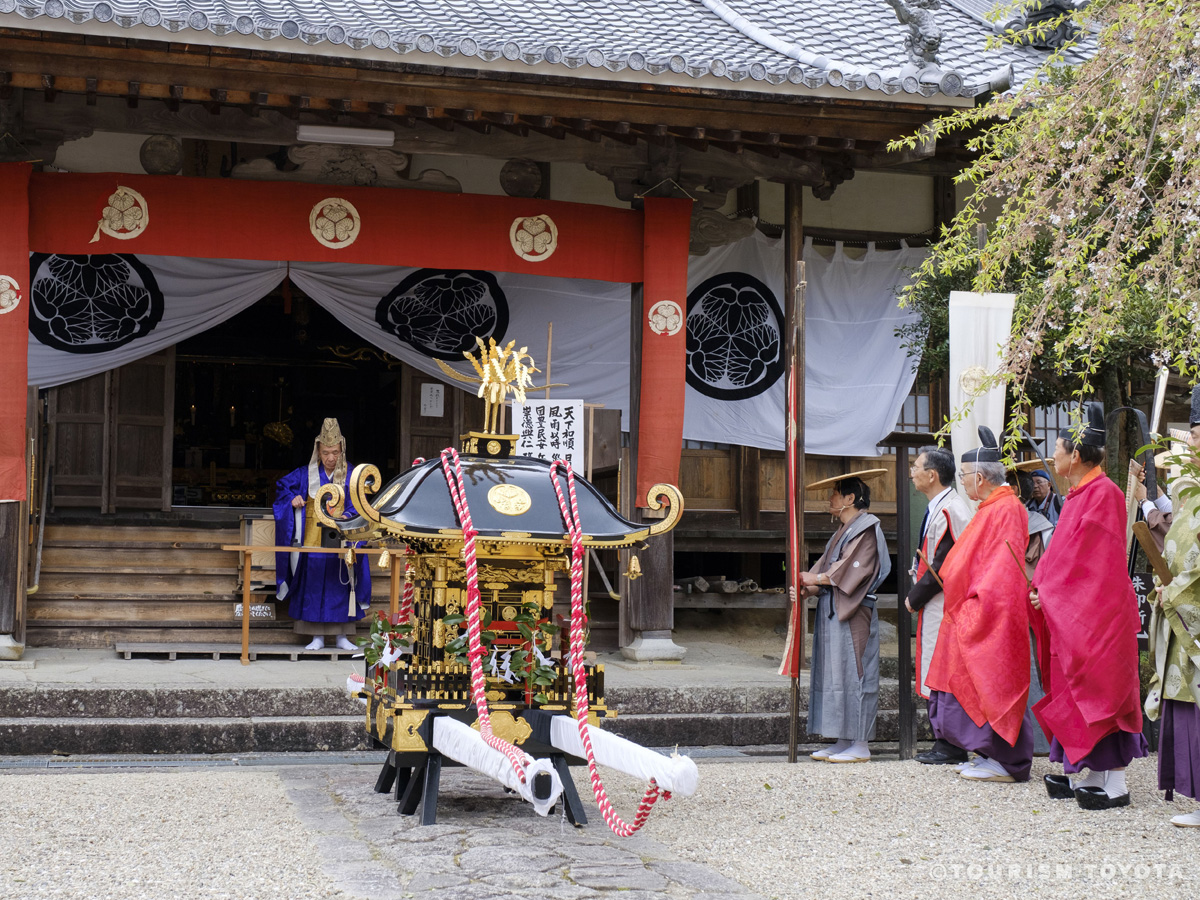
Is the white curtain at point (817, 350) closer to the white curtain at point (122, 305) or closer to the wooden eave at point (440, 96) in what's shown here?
the wooden eave at point (440, 96)

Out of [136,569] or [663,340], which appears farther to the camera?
[136,569]

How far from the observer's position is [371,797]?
17.2 feet

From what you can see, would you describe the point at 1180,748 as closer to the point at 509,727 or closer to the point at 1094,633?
the point at 1094,633

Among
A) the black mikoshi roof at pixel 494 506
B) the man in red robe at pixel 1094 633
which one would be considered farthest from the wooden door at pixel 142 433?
the man in red robe at pixel 1094 633

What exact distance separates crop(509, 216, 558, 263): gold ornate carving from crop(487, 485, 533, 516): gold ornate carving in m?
4.06

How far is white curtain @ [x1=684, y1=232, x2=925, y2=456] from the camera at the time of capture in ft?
33.5

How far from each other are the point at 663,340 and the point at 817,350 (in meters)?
2.18

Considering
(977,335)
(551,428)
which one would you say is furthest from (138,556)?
(977,335)

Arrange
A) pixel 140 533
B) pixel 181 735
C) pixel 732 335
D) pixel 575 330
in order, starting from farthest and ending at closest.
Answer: pixel 140 533
pixel 732 335
pixel 575 330
pixel 181 735

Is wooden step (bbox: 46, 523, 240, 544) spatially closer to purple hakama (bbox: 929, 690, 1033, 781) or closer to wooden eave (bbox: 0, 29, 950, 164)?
wooden eave (bbox: 0, 29, 950, 164)

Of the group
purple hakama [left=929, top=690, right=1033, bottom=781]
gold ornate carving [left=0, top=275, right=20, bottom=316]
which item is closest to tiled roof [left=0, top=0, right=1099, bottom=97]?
gold ornate carving [left=0, top=275, right=20, bottom=316]

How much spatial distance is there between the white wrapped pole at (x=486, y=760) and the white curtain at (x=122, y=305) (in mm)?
5525

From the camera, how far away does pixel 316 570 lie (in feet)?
29.1

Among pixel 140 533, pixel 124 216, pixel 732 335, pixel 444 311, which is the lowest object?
pixel 140 533
